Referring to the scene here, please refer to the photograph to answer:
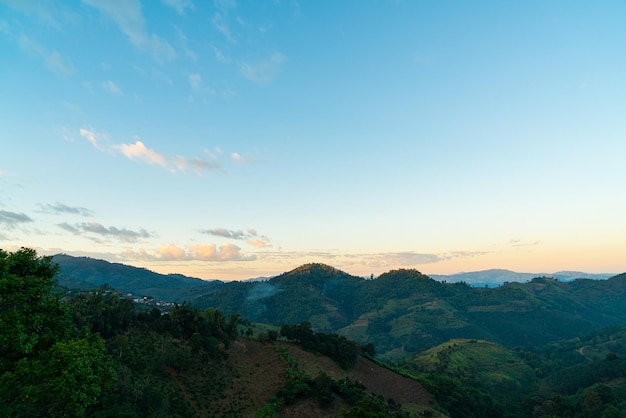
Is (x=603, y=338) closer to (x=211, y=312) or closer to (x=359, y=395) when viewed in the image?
(x=359, y=395)

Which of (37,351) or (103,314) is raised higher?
(37,351)

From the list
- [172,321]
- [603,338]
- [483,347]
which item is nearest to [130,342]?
[172,321]

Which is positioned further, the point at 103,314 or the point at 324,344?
the point at 324,344

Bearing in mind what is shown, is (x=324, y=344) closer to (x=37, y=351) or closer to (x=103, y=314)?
(x=103, y=314)

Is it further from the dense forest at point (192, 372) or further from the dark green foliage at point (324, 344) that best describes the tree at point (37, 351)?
the dark green foliage at point (324, 344)

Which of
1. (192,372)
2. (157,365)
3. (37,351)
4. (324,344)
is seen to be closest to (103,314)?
(157,365)

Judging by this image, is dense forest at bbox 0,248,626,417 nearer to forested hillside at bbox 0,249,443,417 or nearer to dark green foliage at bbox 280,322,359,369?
forested hillside at bbox 0,249,443,417

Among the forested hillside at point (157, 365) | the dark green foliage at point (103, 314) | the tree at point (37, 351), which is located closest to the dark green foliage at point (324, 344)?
the forested hillside at point (157, 365)

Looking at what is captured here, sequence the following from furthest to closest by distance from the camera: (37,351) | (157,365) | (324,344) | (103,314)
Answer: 1. (324,344)
2. (103,314)
3. (157,365)
4. (37,351)

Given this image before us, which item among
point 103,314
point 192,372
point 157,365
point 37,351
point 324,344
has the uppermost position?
point 37,351

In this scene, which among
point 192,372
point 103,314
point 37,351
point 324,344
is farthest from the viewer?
point 324,344

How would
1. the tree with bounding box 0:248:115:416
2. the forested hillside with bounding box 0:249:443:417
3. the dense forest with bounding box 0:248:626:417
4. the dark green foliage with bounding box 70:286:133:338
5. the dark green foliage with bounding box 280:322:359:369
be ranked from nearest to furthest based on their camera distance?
the tree with bounding box 0:248:115:416, the forested hillside with bounding box 0:249:443:417, the dense forest with bounding box 0:248:626:417, the dark green foliage with bounding box 70:286:133:338, the dark green foliage with bounding box 280:322:359:369

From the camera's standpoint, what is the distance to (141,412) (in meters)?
38.6

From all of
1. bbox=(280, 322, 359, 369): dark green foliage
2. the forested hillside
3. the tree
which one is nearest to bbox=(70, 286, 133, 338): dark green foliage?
the forested hillside
